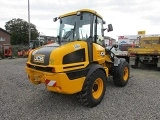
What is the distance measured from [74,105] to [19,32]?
5574cm

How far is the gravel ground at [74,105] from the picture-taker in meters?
4.70

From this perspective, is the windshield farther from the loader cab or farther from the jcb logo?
the jcb logo

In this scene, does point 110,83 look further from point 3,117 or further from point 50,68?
point 3,117

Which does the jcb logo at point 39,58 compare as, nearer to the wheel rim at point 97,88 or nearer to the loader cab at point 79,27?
the loader cab at point 79,27

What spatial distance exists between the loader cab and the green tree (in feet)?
162

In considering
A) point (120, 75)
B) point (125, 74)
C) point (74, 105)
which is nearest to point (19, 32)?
point (125, 74)

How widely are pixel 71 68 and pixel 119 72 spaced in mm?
2560

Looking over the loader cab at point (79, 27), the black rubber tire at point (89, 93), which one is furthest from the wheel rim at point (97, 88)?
the loader cab at point (79, 27)

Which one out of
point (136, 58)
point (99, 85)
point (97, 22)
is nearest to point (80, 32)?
point (97, 22)

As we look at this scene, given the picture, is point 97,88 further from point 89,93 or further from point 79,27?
point 79,27

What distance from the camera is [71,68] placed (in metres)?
4.80

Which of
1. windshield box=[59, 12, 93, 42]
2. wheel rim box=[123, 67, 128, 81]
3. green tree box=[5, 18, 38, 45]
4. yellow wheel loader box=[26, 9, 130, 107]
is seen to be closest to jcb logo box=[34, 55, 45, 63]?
yellow wheel loader box=[26, 9, 130, 107]

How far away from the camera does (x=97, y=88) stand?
5609mm

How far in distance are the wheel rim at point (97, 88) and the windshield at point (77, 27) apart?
1.21m
